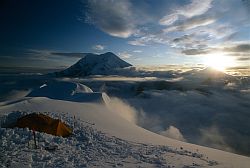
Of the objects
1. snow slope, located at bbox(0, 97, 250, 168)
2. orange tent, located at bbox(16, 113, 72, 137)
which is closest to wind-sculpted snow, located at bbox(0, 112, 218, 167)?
snow slope, located at bbox(0, 97, 250, 168)

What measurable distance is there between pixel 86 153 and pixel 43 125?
4724 mm

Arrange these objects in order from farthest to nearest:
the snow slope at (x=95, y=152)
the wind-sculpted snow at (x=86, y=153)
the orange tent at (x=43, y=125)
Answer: the orange tent at (x=43, y=125), the snow slope at (x=95, y=152), the wind-sculpted snow at (x=86, y=153)

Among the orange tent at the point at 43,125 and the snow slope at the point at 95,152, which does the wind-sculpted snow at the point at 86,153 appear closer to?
the snow slope at the point at 95,152

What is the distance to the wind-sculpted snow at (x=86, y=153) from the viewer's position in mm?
12309

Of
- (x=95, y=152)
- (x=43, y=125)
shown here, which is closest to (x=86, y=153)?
(x=95, y=152)

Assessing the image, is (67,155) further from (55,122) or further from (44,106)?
(44,106)

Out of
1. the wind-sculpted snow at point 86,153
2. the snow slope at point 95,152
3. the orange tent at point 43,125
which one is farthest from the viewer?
the orange tent at point 43,125

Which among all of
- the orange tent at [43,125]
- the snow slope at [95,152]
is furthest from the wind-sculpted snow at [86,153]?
the orange tent at [43,125]

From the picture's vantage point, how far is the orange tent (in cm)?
1711

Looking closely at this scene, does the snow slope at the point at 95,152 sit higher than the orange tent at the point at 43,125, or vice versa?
the orange tent at the point at 43,125

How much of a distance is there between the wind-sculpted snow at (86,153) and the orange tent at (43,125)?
2.89 feet

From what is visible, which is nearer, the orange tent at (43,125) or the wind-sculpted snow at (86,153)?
the wind-sculpted snow at (86,153)

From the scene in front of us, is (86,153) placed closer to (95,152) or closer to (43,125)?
(95,152)

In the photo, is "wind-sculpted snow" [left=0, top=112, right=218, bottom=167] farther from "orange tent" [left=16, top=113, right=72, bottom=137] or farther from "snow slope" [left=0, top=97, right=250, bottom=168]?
"orange tent" [left=16, top=113, right=72, bottom=137]
